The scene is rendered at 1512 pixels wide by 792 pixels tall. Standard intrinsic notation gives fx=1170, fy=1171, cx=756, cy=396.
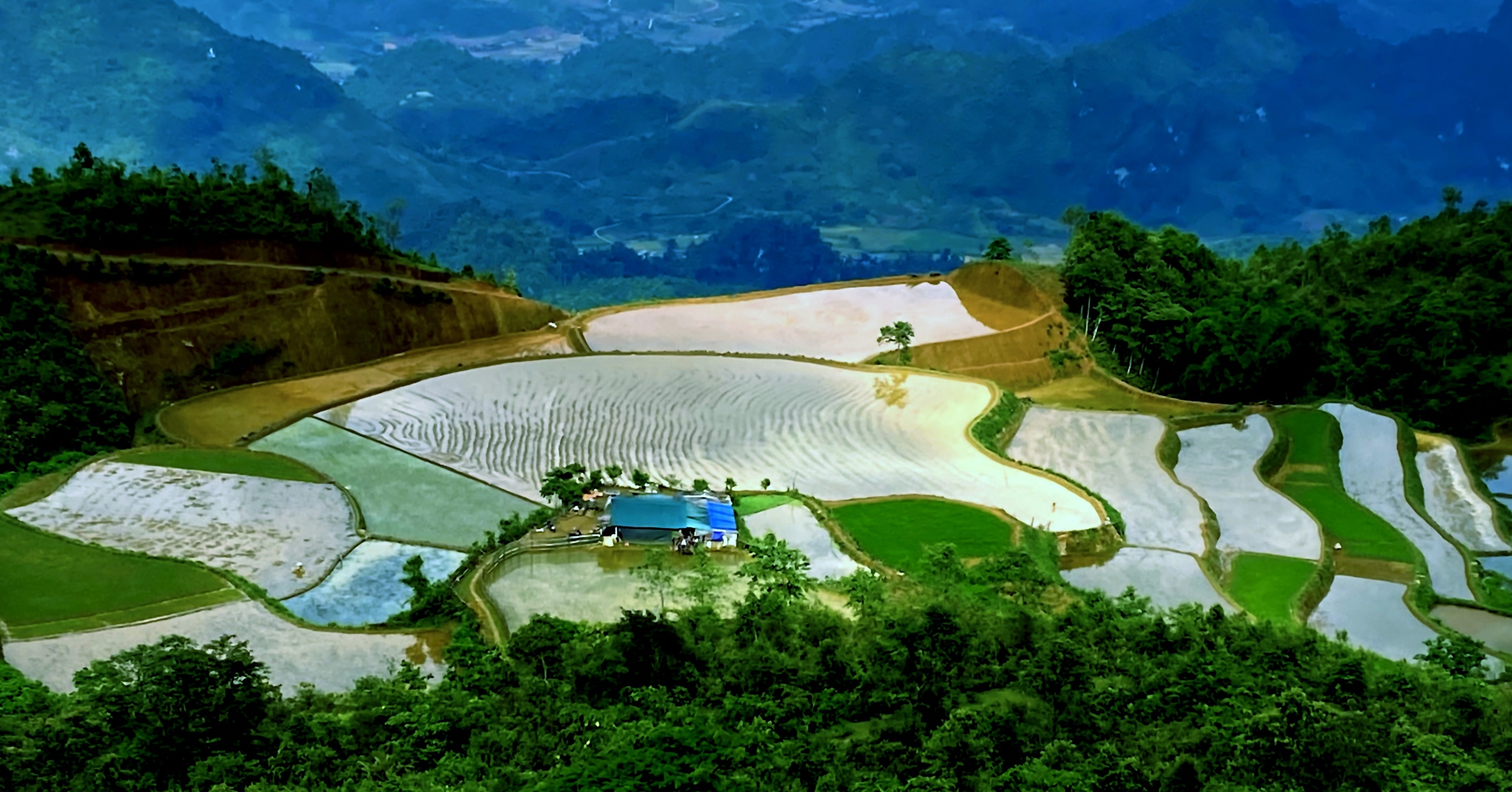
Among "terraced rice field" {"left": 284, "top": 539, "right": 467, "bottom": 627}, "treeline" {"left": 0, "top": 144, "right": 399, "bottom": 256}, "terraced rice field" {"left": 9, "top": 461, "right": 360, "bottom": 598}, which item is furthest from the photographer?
"treeline" {"left": 0, "top": 144, "right": 399, "bottom": 256}

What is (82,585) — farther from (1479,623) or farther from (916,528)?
(1479,623)

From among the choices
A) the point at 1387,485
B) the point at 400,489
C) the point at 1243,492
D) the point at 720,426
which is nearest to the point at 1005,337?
the point at 1243,492

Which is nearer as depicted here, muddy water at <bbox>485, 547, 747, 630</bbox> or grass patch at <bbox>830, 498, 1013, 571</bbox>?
muddy water at <bbox>485, 547, 747, 630</bbox>

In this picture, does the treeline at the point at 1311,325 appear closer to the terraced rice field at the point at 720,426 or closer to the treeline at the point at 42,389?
the terraced rice field at the point at 720,426

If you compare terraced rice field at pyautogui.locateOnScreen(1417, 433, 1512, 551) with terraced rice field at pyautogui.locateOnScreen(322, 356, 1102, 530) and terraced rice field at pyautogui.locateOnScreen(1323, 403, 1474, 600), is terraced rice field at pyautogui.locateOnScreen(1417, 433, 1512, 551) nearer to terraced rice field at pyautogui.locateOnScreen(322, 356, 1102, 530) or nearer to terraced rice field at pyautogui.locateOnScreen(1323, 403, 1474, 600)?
terraced rice field at pyautogui.locateOnScreen(1323, 403, 1474, 600)

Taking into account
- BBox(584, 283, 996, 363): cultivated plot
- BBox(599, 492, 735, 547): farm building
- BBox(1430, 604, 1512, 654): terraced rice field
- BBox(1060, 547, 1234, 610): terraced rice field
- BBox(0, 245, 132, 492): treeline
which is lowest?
BBox(1430, 604, 1512, 654): terraced rice field

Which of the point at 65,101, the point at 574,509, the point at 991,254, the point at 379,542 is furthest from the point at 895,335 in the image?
the point at 65,101

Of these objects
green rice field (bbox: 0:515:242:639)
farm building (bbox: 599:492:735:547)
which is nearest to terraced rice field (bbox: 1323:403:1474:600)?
farm building (bbox: 599:492:735:547)
